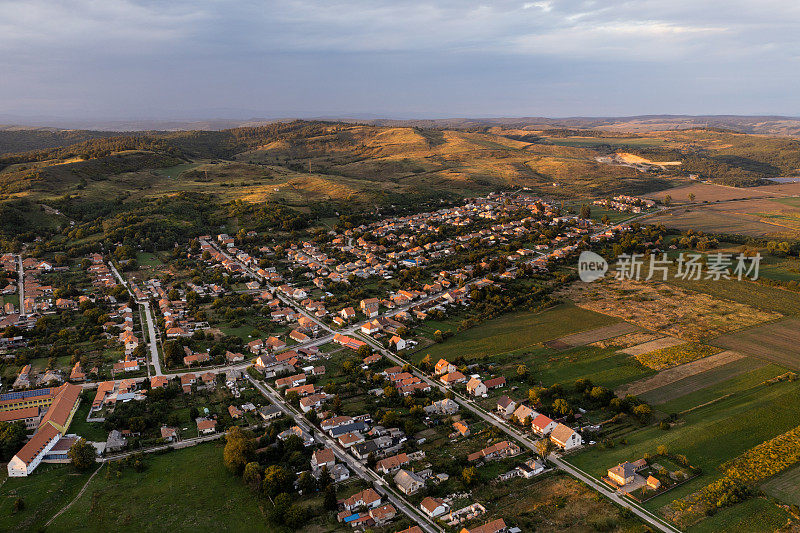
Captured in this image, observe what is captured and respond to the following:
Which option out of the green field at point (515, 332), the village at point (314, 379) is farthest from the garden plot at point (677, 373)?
the green field at point (515, 332)

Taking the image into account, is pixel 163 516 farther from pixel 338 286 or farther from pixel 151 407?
pixel 338 286

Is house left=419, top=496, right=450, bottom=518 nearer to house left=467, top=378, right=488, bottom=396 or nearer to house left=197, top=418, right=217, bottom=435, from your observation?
house left=467, top=378, right=488, bottom=396

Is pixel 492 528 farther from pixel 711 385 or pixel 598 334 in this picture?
pixel 598 334

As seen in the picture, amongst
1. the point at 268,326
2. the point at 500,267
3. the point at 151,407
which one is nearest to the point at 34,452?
the point at 151,407

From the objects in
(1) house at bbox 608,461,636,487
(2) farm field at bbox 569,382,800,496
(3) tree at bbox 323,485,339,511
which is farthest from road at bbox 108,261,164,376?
(1) house at bbox 608,461,636,487

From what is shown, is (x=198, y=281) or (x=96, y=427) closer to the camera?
(x=96, y=427)

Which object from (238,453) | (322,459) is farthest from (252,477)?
(322,459)

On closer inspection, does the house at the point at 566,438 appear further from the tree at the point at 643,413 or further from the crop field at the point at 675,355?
the crop field at the point at 675,355
